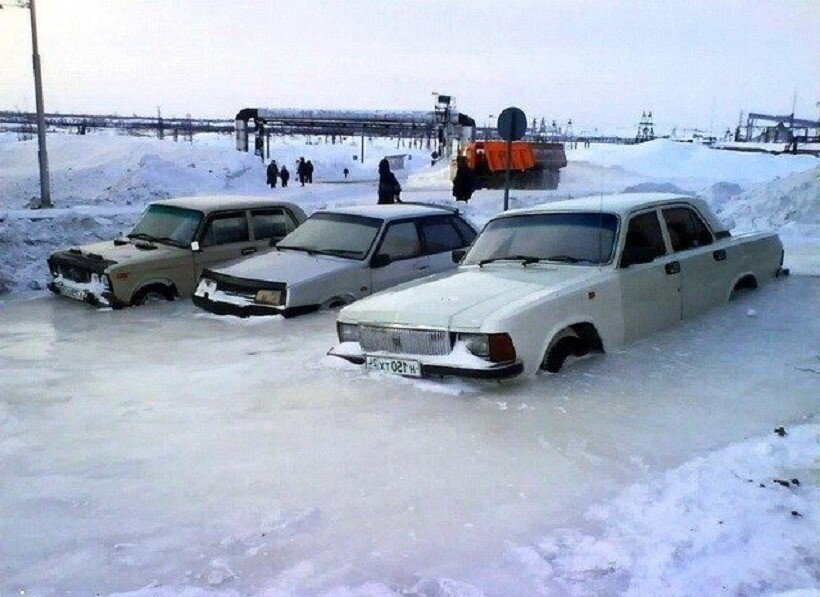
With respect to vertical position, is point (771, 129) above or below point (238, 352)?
above

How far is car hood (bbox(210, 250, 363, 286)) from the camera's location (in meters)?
8.46

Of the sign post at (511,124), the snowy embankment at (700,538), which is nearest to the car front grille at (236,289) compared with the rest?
the sign post at (511,124)

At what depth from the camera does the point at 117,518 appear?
364 centimetres

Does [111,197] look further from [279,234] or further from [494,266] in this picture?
[494,266]

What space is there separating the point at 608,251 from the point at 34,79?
64.8ft

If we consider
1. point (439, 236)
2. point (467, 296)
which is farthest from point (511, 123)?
point (467, 296)

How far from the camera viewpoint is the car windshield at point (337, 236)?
8938 millimetres

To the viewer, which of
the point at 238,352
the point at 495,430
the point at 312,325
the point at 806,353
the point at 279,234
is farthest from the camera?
the point at 279,234

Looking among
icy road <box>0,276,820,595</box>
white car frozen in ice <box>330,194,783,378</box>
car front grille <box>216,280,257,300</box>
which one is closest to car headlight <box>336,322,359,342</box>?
white car frozen in ice <box>330,194,783,378</box>

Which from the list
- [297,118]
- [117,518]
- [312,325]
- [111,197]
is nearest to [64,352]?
[312,325]

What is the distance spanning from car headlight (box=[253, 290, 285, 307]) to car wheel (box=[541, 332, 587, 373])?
3.52 meters

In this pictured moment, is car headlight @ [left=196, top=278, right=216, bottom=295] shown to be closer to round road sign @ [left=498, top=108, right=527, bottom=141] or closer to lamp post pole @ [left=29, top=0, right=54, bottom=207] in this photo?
round road sign @ [left=498, top=108, right=527, bottom=141]

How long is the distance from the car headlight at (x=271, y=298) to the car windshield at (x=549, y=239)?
2.26m

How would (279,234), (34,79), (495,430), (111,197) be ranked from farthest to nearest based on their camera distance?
(111,197) < (34,79) < (279,234) < (495,430)
